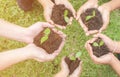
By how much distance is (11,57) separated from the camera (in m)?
2.28

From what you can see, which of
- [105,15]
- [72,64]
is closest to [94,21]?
[105,15]

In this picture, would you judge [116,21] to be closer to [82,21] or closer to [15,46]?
[82,21]

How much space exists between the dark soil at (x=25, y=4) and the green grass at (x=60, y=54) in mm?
87

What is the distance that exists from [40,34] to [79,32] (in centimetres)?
69

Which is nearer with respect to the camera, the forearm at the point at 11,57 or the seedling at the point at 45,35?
the forearm at the point at 11,57

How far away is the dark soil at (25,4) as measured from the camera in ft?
9.48

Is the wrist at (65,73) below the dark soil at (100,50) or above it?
below

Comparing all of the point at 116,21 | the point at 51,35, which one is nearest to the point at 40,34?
the point at 51,35

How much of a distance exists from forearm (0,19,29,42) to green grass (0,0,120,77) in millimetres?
567

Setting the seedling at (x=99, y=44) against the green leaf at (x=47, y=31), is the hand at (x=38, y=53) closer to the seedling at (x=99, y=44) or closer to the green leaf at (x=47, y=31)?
the green leaf at (x=47, y=31)

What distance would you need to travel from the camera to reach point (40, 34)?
2.46 meters

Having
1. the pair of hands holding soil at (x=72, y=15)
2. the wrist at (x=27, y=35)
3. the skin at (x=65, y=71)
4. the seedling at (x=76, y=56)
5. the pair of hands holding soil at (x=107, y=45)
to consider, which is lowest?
the skin at (x=65, y=71)

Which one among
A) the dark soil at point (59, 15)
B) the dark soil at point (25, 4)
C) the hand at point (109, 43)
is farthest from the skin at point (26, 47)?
the dark soil at point (25, 4)

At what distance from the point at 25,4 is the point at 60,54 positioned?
2.14 ft
